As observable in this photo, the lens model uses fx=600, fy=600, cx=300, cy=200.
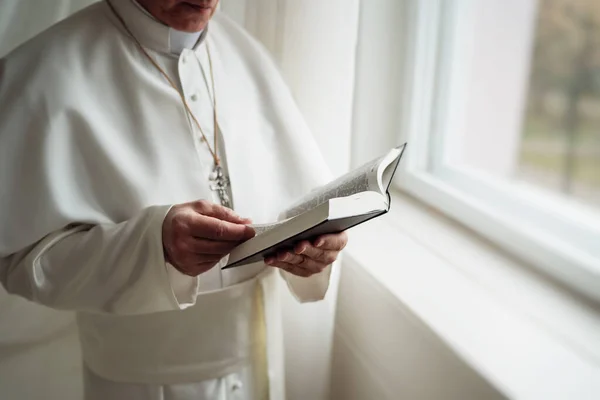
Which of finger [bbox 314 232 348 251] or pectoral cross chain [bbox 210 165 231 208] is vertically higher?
pectoral cross chain [bbox 210 165 231 208]

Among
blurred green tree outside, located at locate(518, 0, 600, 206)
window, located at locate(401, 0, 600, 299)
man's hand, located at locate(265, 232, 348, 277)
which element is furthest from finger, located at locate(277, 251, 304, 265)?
blurred green tree outside, located at locate(518, 0, 600, 206)

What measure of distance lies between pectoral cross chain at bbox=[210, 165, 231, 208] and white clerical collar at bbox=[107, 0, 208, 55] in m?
0.21

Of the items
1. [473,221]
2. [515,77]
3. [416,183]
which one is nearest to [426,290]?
[473,221]

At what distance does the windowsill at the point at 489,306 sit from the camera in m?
0.83

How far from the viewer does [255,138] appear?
40.9 inches

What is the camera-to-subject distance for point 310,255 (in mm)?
861

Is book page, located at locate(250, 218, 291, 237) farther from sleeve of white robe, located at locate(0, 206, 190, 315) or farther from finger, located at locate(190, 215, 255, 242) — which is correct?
sleeve of white robe, located at locate(0, 206, 190, 315)

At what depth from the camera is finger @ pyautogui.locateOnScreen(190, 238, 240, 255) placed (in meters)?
0.78

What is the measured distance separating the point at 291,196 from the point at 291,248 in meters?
0.32

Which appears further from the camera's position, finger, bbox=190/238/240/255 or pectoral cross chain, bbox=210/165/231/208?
pectoral cross chain, bbox=210/165/231/208

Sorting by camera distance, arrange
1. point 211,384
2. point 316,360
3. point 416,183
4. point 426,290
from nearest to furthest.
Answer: point 211,384, point 426,290, point 316,360, point 416,183

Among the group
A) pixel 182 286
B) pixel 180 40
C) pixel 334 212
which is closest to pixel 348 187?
pixel 334 212

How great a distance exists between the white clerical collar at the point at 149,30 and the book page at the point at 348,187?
34cm

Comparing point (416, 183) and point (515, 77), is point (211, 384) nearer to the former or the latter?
point (416, 183)
